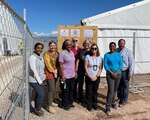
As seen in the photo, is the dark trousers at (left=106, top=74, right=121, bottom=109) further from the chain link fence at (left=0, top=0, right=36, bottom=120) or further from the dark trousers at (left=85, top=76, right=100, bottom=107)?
the chain link fence at (left=0, top=0, right=36, bottom=120)

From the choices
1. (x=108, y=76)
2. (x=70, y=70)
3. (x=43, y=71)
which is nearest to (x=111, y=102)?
(x=108, y=76)

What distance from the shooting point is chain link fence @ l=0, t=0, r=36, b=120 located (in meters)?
1.98

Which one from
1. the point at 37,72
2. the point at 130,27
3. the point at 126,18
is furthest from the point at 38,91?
the point at 126,18

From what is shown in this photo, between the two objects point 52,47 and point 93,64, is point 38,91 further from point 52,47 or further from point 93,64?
point 93,64

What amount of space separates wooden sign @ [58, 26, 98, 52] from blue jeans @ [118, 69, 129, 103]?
2885mm

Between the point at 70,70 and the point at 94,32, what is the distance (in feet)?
11.6

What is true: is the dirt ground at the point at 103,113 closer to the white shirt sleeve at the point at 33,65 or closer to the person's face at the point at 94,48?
the white shirt sleeve at the point at 33,65

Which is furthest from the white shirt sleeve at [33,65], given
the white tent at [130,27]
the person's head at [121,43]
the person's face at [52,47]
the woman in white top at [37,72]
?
the white tent at [130,27]

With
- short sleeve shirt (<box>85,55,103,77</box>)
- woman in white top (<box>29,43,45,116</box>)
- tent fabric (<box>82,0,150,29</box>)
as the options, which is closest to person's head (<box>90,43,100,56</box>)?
short sleeve shirt (<box>85,55,103,77</box>)

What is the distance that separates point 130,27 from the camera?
11.6 meters

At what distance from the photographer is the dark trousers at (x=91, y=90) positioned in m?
6.09

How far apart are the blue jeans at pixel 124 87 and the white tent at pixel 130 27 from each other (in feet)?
15.3

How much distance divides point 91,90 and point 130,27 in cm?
639

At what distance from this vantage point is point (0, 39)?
1.78 m
